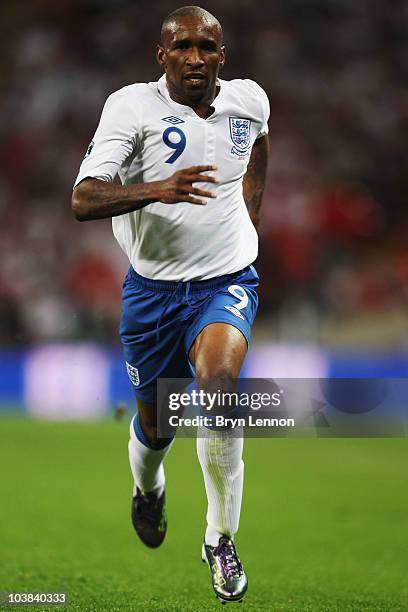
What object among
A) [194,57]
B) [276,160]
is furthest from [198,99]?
[276,160]

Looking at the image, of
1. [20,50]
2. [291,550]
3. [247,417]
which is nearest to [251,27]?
[20,50]

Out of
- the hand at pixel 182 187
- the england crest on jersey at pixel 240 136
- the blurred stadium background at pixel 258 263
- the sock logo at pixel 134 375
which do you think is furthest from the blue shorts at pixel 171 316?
the blurred stadium background at pixel 258 263

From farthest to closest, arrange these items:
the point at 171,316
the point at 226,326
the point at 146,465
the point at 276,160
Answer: the point at 276,160, the point at 146,465, the point at 171,316, the point at 226,326

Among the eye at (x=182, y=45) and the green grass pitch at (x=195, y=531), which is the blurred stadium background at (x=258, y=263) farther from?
the eye at (x=182, y=45)

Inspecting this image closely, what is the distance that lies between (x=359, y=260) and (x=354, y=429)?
10694 mm

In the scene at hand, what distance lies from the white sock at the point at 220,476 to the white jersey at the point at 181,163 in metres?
0.73

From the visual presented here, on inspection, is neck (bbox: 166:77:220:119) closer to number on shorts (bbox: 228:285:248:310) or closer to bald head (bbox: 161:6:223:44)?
bald head (bbox: 161:6:223:44)

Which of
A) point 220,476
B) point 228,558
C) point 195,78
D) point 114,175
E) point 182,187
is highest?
point 195,78

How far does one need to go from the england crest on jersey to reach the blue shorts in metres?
0.53

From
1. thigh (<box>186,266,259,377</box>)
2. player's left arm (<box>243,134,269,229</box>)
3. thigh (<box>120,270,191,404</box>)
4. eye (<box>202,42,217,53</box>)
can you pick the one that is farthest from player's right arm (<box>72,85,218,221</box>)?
player's left arm (<box>243,134,269,229</box>)

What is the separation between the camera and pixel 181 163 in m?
4.37

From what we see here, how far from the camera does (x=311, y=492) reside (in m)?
8.52

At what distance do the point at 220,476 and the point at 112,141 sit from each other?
1423 mm

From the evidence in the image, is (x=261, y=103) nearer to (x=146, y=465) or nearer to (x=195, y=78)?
(x=195, y=78)
